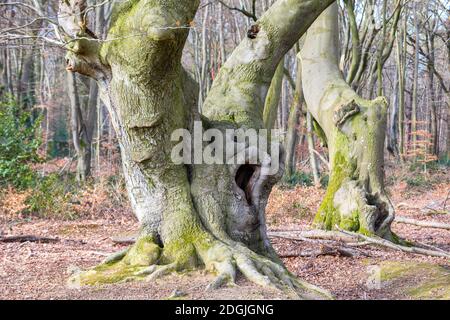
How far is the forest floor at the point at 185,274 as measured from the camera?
15.4ft

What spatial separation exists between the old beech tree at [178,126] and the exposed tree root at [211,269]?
0.01m

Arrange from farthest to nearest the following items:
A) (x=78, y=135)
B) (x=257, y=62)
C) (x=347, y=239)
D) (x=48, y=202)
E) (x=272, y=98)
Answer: (x=78, y=135)
(x=272, y=98)
(x=48, y=202)
(x=347, y=239)
(x=257, y=62)

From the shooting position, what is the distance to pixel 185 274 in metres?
5.05

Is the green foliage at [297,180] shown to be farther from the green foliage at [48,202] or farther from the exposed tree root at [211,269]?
the exposed tree root at [211,269]

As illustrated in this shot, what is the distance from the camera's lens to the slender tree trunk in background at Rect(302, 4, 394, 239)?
8.88m

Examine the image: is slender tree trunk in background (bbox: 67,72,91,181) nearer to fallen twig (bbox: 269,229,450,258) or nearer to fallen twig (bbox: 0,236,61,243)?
fallen twig (bbox: 0,236,61,243)

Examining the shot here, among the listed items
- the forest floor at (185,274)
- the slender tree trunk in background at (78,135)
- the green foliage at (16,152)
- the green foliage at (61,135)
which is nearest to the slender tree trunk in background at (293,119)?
the forest floor at (185,274)

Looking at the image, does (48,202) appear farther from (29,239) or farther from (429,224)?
(429,224)

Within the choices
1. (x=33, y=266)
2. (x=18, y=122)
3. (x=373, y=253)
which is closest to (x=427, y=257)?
(x=373, y=253)

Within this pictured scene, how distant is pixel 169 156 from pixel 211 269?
3.78ft

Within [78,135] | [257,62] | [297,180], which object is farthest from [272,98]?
[257,62]

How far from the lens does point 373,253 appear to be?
7969 mm

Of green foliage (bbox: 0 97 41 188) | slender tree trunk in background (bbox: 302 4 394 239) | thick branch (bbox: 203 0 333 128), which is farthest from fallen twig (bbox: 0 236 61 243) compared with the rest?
slender tree trunk in background (bbox: 302 4 394 239)

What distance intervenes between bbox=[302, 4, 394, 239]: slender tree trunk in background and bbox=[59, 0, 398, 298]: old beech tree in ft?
11.0
